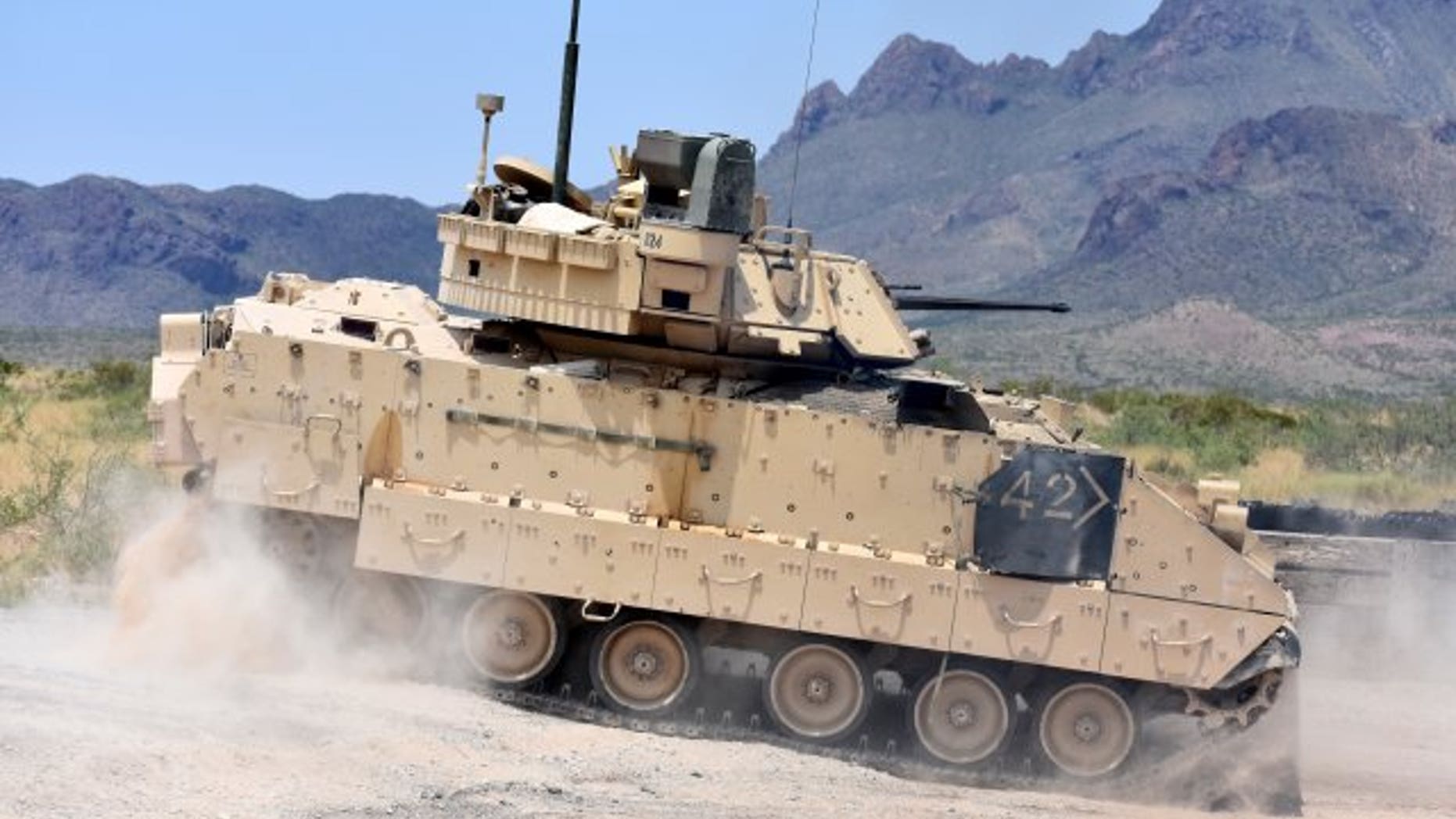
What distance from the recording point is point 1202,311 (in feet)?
332

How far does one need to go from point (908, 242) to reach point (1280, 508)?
149m

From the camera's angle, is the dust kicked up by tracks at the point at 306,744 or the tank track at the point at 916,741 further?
the tank track at the point at 916,741

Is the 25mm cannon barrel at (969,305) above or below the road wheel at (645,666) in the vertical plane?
above

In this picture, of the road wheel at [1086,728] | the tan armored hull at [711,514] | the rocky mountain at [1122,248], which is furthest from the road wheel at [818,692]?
the rocky mountain at [1122,248]

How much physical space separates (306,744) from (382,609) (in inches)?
148

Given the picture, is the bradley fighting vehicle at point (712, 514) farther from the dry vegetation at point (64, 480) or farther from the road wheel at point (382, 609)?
the dry vegetation at point (64, 480)

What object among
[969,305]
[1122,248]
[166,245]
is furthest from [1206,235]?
[969,305]

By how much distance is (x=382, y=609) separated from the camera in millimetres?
20750

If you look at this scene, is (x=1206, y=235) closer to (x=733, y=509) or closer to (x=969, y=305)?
(x=969, y=305)

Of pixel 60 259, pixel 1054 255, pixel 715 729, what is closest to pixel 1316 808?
pixel 715 729

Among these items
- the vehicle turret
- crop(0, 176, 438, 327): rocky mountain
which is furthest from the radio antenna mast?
crop(0, 176, 438, 327): rocky mountain

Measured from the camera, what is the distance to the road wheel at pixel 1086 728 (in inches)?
805

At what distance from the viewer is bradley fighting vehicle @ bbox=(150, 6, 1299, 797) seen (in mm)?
20109

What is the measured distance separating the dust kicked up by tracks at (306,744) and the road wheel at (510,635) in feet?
1.65
